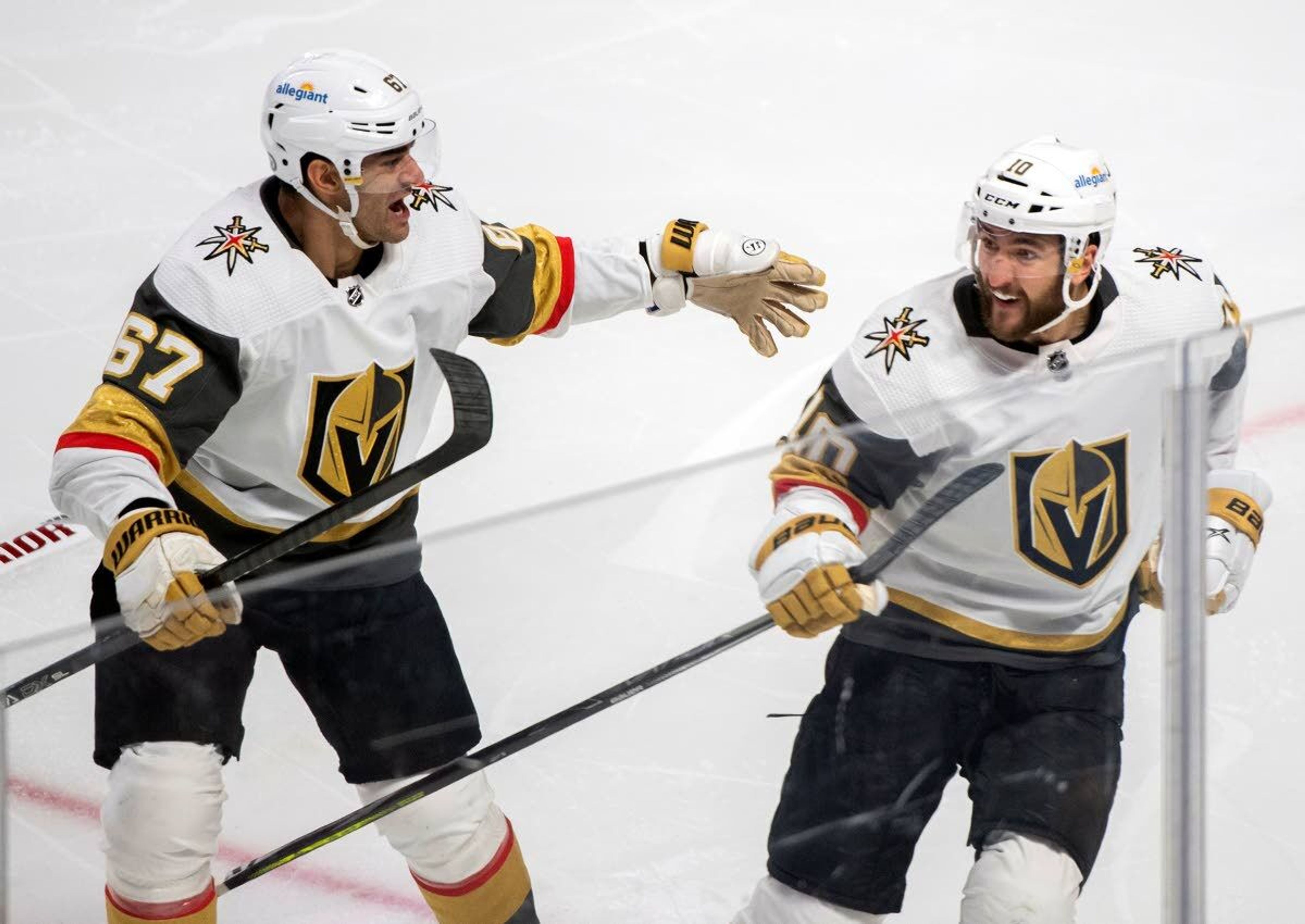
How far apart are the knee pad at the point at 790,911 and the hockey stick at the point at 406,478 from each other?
61 centimetres

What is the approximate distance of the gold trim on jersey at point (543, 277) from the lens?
275 cm

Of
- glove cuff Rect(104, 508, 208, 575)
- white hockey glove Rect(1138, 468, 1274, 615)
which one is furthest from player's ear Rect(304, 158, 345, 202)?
white hockey glove Rect(1138, 468, 1274, 615)

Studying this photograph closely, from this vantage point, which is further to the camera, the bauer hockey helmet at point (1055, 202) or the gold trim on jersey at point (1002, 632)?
the bauer hockey helmet at point (1055, 202)

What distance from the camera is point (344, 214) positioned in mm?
2482

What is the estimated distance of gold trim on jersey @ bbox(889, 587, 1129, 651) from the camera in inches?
75.5

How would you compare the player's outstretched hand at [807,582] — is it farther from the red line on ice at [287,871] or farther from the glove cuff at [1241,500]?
the red line on ice at [287,871]

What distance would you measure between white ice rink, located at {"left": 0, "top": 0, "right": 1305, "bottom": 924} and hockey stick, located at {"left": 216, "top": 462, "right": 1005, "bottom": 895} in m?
0.01

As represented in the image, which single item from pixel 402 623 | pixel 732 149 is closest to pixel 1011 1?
pixel 732 149

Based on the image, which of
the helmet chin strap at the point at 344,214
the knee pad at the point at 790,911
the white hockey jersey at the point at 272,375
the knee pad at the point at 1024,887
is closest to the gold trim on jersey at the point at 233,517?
the white hockey jersey at the point at 272,375

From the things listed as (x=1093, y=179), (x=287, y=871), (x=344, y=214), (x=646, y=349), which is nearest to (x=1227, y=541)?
(x=1093, y=179)

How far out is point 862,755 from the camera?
Result: 195 cm

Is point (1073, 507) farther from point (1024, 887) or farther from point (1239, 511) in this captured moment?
point (1024, 887)

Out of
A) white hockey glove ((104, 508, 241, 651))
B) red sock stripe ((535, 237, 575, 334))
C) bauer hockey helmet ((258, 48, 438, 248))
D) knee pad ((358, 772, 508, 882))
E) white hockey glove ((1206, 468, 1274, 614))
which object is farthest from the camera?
red sock stripe ((535, 237, 575, 334))

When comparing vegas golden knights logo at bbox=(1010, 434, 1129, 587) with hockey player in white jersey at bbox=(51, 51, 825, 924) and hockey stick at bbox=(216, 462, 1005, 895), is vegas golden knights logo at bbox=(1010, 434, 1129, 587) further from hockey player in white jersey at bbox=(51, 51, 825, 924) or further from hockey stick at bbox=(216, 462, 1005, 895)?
hockey player in white jersey at bbox=(51, 51, 825, 924)
